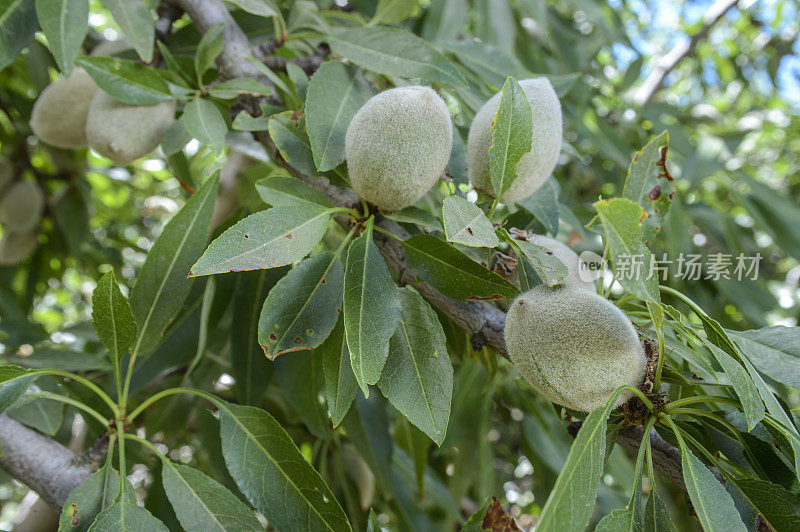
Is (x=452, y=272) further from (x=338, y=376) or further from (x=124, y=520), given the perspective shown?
(x=124, y=520)

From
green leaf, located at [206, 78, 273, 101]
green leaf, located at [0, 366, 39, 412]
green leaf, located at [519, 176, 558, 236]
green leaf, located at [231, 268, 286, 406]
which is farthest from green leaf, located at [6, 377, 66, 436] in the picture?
green leaf, located at [519, 176, 558, 236]

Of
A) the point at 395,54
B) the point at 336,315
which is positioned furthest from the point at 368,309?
the point at 395,54

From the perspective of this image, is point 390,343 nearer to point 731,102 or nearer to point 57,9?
point 57,9

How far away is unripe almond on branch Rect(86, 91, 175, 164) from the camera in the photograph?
0.87 m

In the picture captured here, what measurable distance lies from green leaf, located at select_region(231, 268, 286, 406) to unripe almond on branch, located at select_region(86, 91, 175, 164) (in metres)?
0.24

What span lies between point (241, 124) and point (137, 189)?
1.62 meters

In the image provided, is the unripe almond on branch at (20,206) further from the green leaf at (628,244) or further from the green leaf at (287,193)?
the green leaf at (628,244)

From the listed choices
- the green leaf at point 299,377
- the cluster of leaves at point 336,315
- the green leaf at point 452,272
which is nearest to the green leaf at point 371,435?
the cluster of leaves at point 336,315

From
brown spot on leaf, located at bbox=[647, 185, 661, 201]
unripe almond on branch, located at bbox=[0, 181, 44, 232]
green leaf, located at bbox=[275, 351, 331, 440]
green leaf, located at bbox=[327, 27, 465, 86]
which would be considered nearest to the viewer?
brown spot on leaf, located at bbox=[647, 185, 661, 201]

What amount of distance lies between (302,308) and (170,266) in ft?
0.68

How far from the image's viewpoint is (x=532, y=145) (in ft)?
2.27

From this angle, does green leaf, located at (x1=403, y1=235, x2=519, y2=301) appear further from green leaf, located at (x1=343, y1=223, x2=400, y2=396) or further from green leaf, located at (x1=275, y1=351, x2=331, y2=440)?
green leaf, located at (x1=275, y1=351, x2=331, y2=440)

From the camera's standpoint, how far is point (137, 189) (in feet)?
7.14

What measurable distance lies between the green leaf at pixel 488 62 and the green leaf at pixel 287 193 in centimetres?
39
